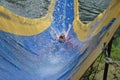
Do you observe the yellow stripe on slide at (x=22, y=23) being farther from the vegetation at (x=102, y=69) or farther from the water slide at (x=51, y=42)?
the vegetation at (x=102, y=69)

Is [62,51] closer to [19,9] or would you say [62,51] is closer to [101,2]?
[19,9]

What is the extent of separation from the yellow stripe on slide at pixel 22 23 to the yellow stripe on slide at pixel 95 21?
320 mm

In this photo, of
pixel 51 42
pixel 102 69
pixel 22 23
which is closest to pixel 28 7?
pixel 22 23

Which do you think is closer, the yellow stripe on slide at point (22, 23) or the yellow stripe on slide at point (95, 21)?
the yellow stripe on slide at point (22, 23)

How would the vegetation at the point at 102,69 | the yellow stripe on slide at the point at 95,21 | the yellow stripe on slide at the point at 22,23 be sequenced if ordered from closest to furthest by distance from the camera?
the yellow stripe on slide at the point at 22,23 → the yellow stripe on slide at the point at 95,21 → the vegetation at the point at 102,69

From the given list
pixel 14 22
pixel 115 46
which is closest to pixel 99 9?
pixel 14 22

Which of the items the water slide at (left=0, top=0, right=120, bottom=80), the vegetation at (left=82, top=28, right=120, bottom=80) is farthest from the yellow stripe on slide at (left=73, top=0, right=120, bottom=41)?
the vegetation at (left=82, top=28, right=120, bottom=80)

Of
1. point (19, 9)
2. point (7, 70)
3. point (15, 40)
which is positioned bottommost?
point (7, 70)

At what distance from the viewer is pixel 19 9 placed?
2.43 metres

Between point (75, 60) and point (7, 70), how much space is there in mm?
685

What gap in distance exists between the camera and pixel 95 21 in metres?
3.26

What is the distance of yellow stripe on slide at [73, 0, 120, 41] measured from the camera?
3010 mm

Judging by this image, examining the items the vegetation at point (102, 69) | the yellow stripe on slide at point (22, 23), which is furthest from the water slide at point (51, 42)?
the vegetation at point (102, 69)

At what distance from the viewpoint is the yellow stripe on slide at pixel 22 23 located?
225 cm
